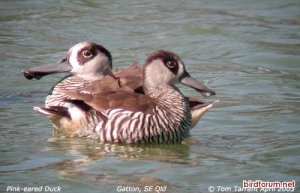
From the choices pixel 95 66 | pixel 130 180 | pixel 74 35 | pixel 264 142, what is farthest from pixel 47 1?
pixel 130 180

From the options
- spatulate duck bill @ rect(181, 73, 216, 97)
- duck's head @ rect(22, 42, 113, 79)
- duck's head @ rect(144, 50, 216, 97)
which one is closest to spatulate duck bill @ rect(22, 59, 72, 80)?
duck's head @ rect(22, 42, 113, 79)

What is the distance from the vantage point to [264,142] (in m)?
11.9

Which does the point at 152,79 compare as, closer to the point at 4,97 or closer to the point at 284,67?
the point at 4,97

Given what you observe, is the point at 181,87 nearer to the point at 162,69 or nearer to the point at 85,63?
the point at 85,63

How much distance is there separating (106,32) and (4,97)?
467cm

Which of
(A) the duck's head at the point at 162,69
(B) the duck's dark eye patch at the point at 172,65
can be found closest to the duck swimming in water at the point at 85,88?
(A) the duck's head at the point at 162,69

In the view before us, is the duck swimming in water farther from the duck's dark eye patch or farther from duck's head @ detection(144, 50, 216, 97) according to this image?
the duck's dark eye patch

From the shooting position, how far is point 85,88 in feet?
39.0

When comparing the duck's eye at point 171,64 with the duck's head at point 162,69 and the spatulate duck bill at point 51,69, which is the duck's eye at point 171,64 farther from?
the spatulate duck bill at point 51,69

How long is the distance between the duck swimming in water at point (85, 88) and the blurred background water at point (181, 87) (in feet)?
0.93

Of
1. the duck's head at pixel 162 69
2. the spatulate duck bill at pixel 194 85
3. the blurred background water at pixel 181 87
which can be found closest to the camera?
the blurred background water at pixel 181 87

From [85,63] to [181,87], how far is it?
3231 millimetres

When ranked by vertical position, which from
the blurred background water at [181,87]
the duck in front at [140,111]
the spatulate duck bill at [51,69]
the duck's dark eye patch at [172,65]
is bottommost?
the blurred background water at [181,87]

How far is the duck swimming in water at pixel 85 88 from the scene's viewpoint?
1149 cm
